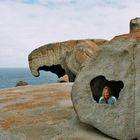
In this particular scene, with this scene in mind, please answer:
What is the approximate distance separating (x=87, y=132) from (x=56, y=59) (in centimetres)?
3476

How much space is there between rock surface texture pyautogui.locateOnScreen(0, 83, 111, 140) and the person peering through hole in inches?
46.8

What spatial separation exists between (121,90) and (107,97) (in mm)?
878

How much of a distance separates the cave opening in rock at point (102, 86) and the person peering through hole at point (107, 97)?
530mm

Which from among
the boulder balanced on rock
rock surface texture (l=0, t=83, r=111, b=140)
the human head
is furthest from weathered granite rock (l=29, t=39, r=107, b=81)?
the boulder balanced on rock

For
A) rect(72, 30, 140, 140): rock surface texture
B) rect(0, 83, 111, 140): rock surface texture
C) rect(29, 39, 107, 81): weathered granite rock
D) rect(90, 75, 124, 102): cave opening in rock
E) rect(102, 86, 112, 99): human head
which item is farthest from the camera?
rect(29, 39, 107, 81): weathered granite rock

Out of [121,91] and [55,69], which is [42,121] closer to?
[121,91]

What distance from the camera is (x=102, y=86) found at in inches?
653

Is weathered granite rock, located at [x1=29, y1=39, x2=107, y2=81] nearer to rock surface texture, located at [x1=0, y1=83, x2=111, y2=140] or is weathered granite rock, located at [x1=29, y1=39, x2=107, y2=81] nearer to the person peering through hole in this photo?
rock surface texture, located at [x1=0, y1=83, x2=111, y2=140]

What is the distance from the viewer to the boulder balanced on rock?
46.4 ft

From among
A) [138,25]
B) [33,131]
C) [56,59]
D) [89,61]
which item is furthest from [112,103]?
[56,59]

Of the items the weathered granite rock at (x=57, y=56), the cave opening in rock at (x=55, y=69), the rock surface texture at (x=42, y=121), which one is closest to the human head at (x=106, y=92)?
the rock surface texture at (x=42, y=121)

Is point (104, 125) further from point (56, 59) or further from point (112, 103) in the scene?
point (56, 59)

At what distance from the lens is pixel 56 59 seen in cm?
4975

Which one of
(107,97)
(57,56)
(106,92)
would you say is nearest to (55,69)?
(57,56)
